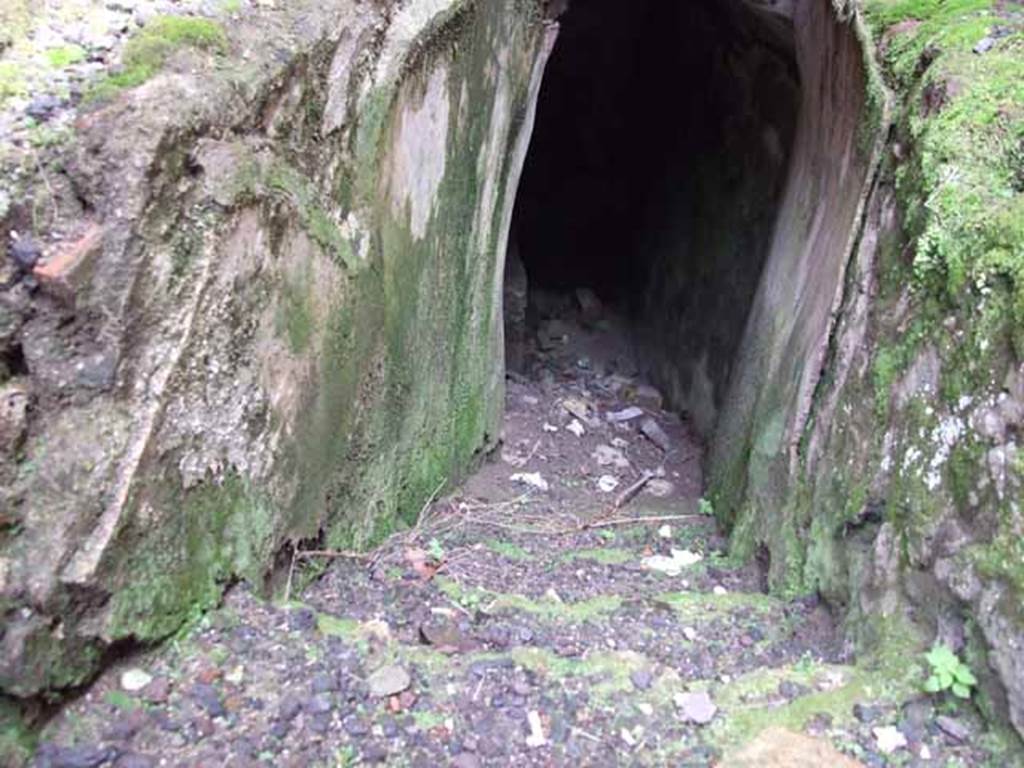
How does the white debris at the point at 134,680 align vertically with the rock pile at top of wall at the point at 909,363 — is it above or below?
below

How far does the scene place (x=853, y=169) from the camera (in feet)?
11.3

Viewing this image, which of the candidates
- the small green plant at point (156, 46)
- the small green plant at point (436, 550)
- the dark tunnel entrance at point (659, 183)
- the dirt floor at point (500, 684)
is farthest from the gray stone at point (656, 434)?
the small green plant at point (156, 46)

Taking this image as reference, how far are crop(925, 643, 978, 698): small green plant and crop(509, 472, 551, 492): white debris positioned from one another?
2.85 meters

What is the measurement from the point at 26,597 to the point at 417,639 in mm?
1094

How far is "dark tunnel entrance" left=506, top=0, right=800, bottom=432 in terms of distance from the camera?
5.61 metres

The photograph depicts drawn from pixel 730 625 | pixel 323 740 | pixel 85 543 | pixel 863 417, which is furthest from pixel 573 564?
pixel 85 543

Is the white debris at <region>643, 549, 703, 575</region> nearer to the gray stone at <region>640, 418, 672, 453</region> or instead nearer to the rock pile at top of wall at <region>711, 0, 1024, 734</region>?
the rock pile at top of wall at <region>711, 0, 1024, 734</region>

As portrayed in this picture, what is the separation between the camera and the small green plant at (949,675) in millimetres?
1996

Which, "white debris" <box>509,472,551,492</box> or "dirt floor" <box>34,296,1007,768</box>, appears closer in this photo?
"dirt floor" <box>34,296,1007,768</box>

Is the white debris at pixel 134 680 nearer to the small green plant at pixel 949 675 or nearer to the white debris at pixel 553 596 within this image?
the white debris at pixel 553 596

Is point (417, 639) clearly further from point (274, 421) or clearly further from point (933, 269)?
point (933, 269)

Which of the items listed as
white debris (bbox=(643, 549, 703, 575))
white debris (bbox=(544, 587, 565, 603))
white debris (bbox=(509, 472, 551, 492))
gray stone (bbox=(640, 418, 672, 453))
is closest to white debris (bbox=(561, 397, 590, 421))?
gray stone (bbox=(640, 418, 672, 453))

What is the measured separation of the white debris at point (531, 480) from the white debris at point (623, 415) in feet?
4.39

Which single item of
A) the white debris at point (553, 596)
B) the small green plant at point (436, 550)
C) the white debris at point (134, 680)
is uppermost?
the white debris at point (134, 680)
